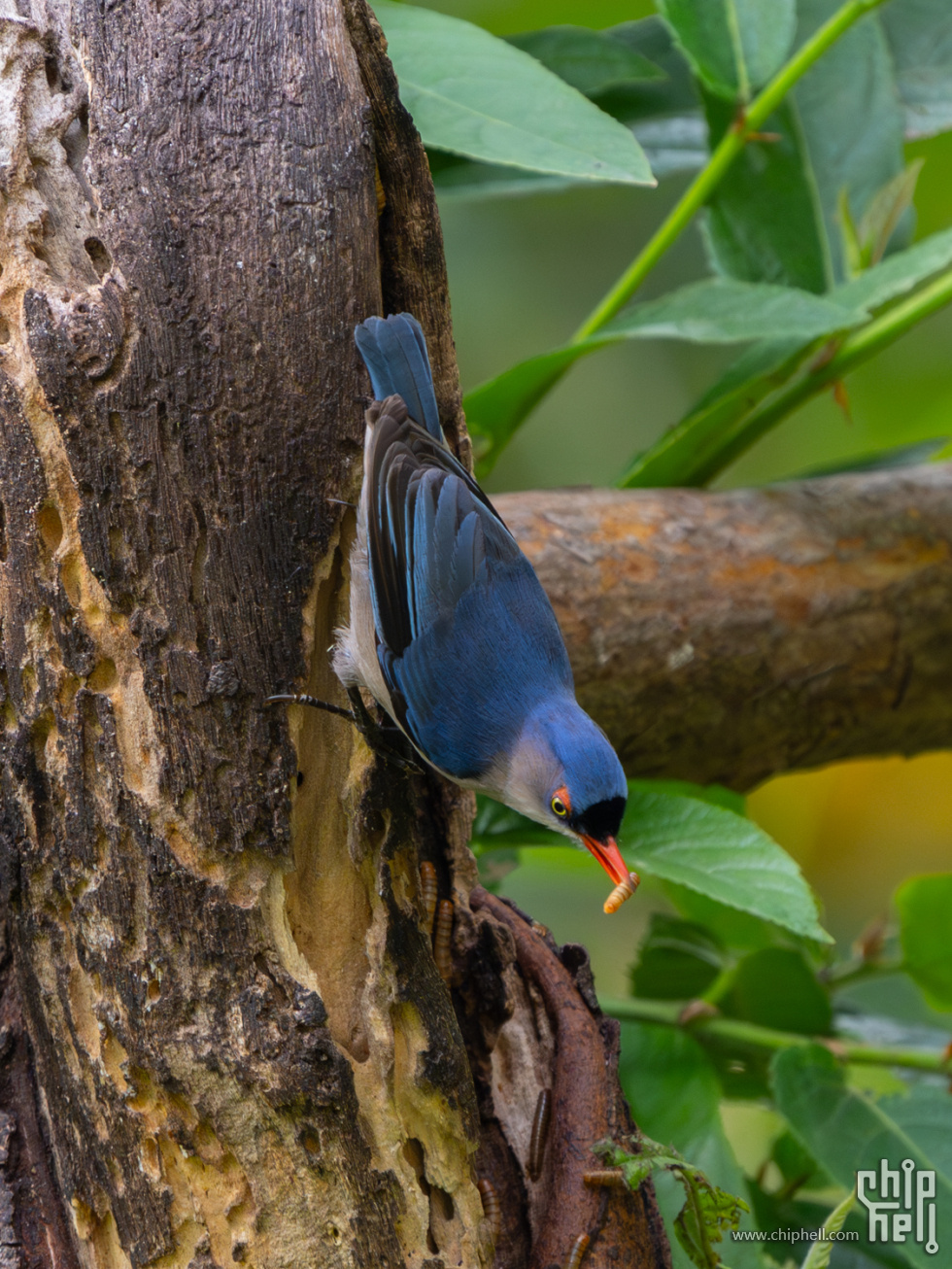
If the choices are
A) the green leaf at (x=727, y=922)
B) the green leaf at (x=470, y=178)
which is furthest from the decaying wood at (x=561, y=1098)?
the green leaf at (x=470, y=178)

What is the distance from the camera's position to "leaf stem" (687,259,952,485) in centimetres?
211

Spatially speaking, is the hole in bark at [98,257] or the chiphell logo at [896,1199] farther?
the chiphell logo at [896,1199]

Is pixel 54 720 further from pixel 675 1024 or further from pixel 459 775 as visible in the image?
pixel 675 1024

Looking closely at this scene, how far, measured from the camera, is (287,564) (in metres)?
1.19

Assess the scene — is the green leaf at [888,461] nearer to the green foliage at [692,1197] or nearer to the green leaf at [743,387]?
the green leaf at [743,387]

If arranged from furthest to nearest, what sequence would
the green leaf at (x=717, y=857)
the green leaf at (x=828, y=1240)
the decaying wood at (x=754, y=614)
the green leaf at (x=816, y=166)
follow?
the green leaf at (x=816, y=166) < the decaying wood at (x=754, y=614) < the green leaf at (x=717, y=857) < the green leaf at (x=828, y=1240)

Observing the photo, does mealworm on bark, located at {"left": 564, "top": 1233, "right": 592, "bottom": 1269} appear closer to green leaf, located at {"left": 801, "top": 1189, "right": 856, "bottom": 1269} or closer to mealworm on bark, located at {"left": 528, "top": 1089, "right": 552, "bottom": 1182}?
mealworm on bark, located at {"left": 528, "top": 1089, "right": 552, "bottom": 1182}

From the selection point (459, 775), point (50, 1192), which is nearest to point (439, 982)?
point (459, 775)

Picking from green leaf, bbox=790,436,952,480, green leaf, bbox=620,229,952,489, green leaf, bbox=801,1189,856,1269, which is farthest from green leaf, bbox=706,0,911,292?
green leaf, bbox=801,1189,856,1269

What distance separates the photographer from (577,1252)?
1186 millimetres

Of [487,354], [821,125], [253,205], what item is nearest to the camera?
[253,205]

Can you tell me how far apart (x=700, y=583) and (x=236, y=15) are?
1.23 meters

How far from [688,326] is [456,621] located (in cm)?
82

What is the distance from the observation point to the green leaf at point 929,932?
6.12 ft
